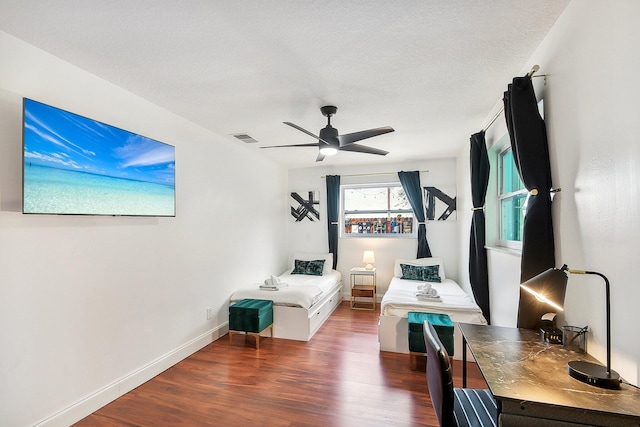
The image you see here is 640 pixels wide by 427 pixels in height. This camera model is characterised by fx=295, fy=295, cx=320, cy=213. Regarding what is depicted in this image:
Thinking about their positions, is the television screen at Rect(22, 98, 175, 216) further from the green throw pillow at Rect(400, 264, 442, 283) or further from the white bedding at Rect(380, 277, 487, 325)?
the green throw pillow at Rect(400, 264, 442, 283)

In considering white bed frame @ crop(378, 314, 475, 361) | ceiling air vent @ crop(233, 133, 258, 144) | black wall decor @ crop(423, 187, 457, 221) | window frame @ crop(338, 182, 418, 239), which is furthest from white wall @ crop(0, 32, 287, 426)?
black wall decor @ crop(423, 187, 457, 221)

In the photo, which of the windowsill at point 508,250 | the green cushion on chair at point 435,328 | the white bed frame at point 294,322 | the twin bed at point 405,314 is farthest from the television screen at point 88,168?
the windowsill at point 508,250

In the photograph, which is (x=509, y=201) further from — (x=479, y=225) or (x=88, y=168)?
(x=88, y=168)

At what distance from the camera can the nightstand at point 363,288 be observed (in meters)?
5.11

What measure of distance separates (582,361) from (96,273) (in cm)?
309

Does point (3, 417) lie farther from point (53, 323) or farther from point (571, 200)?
point (571, 200)

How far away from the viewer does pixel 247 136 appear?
12.8ft

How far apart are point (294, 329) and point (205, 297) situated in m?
1.15

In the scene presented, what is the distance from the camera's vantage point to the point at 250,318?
342 cm

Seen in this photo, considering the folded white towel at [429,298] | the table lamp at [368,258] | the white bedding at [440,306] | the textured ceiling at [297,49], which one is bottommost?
the white bedding at [440,306]

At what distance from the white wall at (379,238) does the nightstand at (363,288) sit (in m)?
0.20

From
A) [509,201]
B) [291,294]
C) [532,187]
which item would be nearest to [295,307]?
[291,294]

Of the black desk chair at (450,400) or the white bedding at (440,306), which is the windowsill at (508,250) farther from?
the black desk chair at (450,400)

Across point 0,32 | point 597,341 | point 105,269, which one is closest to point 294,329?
point 105,269
